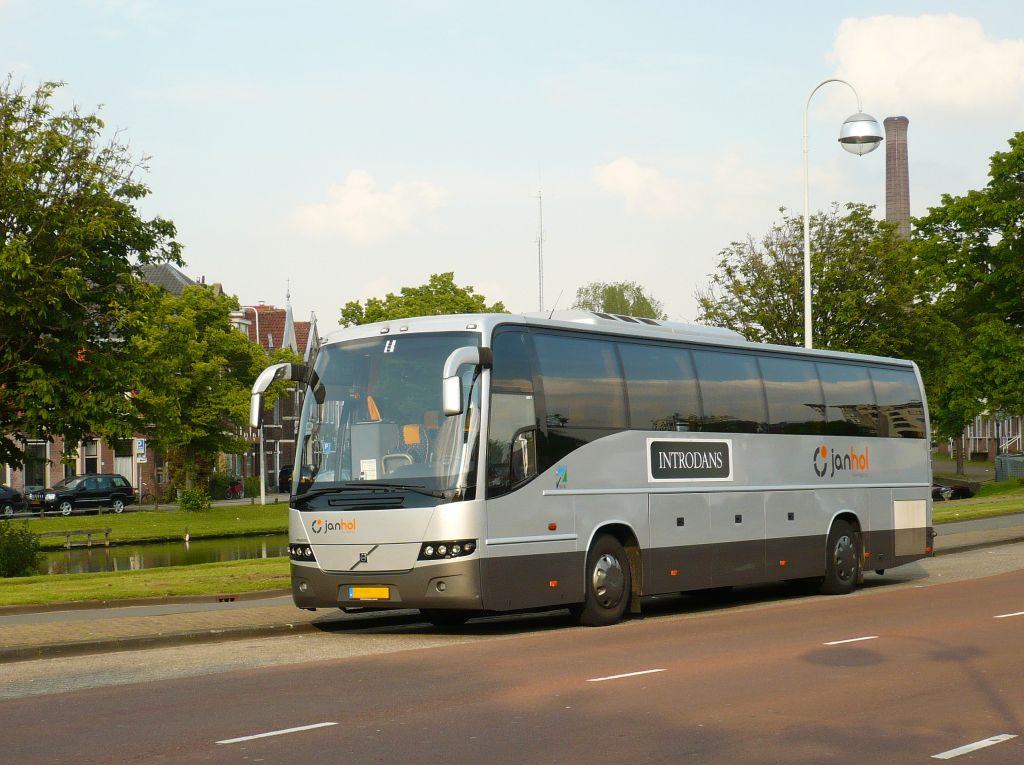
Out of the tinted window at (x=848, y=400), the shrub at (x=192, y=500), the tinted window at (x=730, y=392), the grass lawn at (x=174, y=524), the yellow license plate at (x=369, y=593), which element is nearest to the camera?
the yellow license plate at (x=369, y=593)

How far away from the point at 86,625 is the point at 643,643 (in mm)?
6337

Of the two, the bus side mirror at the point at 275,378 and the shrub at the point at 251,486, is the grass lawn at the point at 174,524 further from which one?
the bus side mirror at the point at 275,378

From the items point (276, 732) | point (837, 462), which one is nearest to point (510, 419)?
point (276, 732)

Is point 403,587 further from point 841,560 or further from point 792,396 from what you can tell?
point 841,560

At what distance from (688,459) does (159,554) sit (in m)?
23.4

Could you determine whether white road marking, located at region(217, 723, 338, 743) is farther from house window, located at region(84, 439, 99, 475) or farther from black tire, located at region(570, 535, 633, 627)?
house window, located at region(84, 439, 99, 475)

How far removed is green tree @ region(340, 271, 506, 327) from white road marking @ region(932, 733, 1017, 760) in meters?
63.3

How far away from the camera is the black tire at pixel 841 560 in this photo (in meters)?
20.0

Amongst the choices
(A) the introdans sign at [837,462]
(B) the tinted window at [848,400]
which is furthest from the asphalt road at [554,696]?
(B) the tinted window at [848,400]

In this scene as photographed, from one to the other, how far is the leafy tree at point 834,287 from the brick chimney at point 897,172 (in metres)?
40.6

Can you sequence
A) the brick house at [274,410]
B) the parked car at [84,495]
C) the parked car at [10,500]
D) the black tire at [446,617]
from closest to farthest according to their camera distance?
the black tire at [446,617], the parked car at [10,500], the parked car at [84,495], the brick house at [274,410]

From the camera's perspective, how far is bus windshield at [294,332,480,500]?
14.2 metres

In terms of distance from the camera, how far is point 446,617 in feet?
53.0

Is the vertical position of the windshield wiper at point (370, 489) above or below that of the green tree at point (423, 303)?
below
